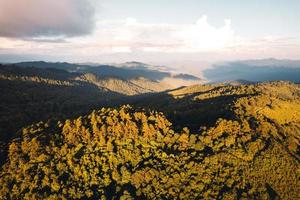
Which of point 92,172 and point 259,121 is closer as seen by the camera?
point 92,172

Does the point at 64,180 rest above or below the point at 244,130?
below

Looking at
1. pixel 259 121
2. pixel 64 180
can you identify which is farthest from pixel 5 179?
pixel 259 121

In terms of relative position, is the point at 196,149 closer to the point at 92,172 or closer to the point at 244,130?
the point at 244,130

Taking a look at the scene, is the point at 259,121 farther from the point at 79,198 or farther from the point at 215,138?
the point at 79,198

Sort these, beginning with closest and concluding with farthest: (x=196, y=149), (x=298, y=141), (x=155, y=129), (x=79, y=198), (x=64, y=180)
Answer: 1. (x=79, y=198)
2. (x=64, y=180)
3. (x=196, y=149)
4. (x=155, y=129)
5. (x=298, y=141)

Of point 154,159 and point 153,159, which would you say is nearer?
point 154,159

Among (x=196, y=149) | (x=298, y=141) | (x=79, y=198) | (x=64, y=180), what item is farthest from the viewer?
(x=298, y=141)
